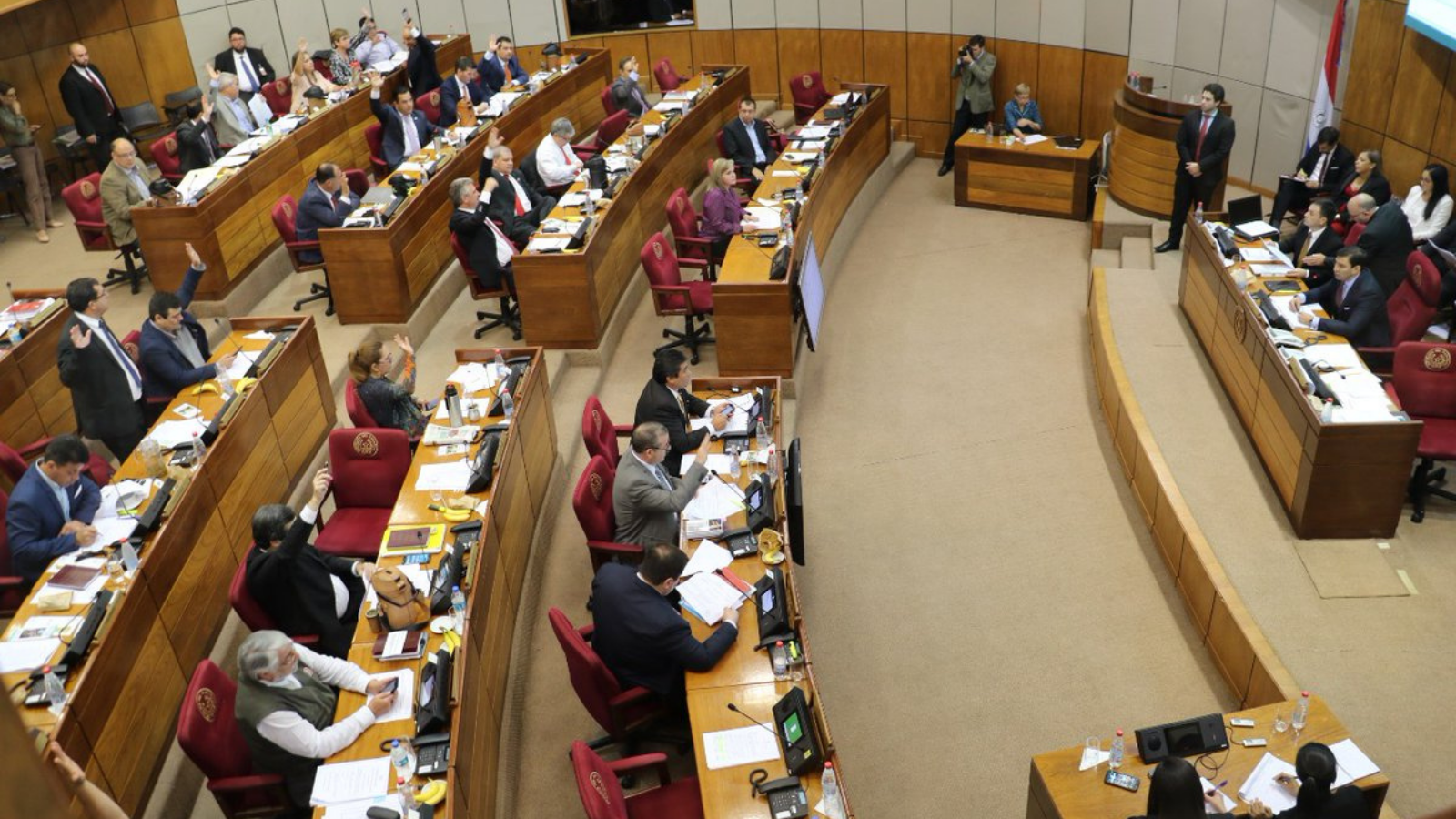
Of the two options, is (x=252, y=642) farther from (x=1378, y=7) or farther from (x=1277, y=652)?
(x=1378, y=7)

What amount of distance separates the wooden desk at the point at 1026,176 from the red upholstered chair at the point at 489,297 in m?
5.91

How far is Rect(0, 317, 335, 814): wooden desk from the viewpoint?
16.6 ft

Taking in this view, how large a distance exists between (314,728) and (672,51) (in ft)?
43.5

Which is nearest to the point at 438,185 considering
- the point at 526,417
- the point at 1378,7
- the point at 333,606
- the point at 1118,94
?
the point at 526,417

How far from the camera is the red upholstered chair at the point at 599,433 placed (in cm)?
688

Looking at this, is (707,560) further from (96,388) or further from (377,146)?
(377,146)

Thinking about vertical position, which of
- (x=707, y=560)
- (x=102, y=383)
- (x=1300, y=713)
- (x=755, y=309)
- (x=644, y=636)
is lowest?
(x=1300, y=713)

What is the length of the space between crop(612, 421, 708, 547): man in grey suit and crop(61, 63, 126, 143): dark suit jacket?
30.0 feet

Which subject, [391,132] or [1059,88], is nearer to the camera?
[391,132]

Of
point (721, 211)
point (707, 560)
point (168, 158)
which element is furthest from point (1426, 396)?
point (168, 158)

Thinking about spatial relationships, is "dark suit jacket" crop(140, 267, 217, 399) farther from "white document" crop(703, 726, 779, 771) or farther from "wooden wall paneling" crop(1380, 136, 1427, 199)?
"wooden wall paneling" crop(1380, 136, 1427, 199)

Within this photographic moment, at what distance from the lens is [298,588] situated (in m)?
5.56

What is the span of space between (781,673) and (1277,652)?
2.77m

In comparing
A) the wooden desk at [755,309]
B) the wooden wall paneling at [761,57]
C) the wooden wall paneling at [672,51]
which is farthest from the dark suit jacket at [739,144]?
the wooden wall paneling at [672,51]
